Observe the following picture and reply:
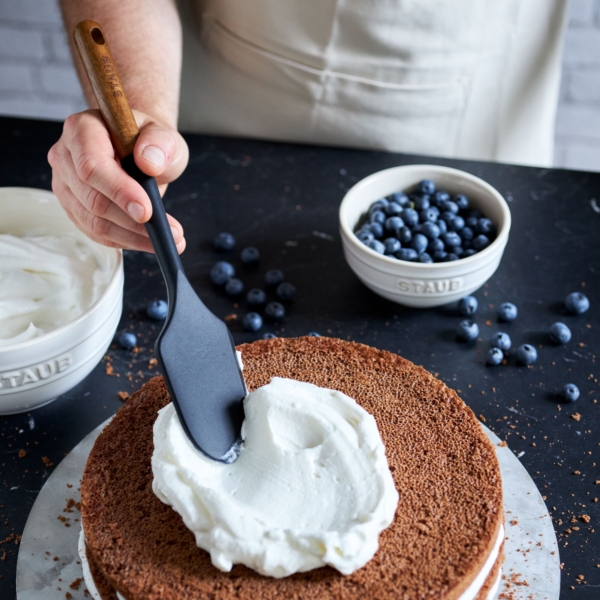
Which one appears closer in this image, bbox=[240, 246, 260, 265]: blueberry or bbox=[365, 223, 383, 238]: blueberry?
bbox=[365, 223, 383, 238]: blueberry

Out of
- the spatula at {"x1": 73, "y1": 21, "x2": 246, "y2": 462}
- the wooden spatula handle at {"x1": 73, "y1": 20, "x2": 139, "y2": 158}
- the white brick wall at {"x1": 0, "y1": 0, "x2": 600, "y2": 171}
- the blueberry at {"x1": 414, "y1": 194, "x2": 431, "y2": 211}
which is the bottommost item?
the white brick wall at {"x1": 0, "y1": 0, "x2": 600, "y2": 171}

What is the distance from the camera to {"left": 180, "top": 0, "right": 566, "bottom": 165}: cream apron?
2289 millimetres

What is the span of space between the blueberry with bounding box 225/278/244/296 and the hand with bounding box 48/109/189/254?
0.39 meters

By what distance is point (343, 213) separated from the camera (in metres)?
1.98

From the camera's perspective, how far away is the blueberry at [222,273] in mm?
2062

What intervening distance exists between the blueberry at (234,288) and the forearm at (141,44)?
1.62ft

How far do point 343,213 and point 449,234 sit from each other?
0.29 metres

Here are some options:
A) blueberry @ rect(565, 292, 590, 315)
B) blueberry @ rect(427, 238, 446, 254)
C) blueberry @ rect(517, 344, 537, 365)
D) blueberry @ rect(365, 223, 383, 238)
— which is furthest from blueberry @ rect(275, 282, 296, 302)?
blueberry @ rect(565, 292, 590, 315)

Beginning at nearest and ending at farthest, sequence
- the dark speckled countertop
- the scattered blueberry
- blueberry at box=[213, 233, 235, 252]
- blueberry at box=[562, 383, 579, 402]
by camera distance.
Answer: the dark speckled countertop, blueberry at box=[562, 383, 579, 402], the scattered blueberry, blueberry at box=[213, 233, 235, 252]

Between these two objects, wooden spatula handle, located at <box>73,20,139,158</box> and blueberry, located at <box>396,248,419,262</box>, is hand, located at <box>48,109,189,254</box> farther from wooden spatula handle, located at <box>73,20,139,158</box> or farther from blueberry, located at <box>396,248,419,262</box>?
blueberry, located at <box>396,248,419,262</box>

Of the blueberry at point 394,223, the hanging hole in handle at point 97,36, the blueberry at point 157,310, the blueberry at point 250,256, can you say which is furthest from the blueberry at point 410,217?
the hanging hole in handle at point 97,36

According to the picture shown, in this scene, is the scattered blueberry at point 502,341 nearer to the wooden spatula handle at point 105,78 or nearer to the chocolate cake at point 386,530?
A: the chocolate cake at point 386,530

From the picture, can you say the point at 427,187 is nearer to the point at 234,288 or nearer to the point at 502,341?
the point at 502,341

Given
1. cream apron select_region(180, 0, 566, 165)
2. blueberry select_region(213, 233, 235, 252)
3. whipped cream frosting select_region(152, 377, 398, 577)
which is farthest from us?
cream apron select_region(180, 0, 566, 165)
